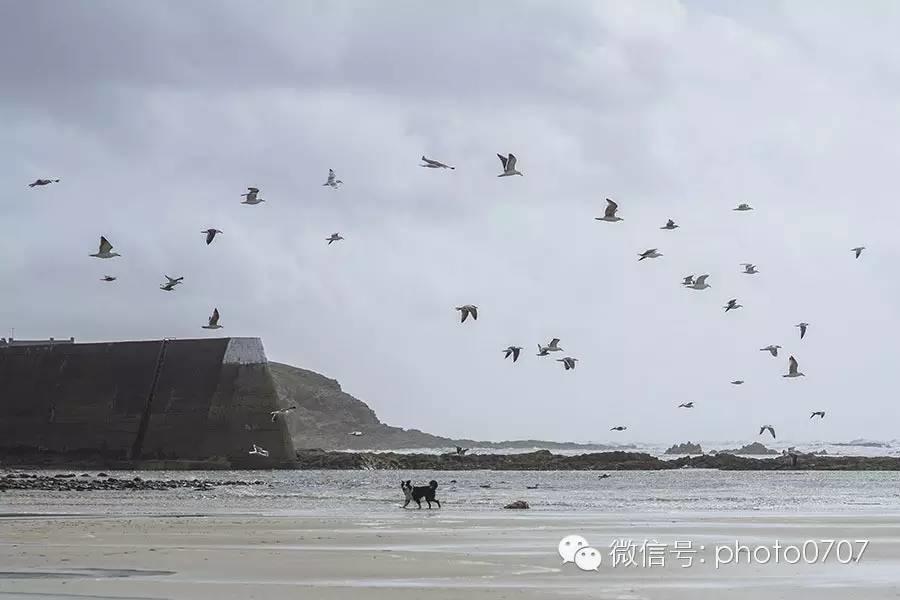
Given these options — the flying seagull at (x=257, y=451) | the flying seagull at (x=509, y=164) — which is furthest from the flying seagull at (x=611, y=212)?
the flying seagull at (x=257, y=451)

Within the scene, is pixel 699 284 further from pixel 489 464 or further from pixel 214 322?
pixel 489 464

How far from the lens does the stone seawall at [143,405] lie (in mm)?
60281

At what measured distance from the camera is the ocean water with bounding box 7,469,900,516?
27516 millimetres

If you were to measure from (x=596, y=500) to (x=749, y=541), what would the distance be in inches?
598

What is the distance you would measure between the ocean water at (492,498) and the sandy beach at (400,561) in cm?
462

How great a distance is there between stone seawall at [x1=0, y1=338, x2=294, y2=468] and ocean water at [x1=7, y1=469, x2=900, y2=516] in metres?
13.0

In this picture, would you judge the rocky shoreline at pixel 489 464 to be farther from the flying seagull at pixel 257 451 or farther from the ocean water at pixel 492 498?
the ocean water at pixel 492 498

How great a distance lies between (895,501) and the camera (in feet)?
108

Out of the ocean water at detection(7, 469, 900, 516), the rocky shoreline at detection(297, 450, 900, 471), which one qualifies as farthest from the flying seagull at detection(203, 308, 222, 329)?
the rocky shoreline at detection(297, 450, 900, 471)

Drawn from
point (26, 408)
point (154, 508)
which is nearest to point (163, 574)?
point (154, 508)

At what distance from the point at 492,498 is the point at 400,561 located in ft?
63.4

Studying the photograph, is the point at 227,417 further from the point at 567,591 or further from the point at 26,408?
the point at 567,591

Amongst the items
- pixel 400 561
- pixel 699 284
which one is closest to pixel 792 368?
pixel 699 284

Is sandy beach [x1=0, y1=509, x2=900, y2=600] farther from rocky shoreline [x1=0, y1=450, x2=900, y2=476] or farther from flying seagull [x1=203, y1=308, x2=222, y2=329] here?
rocky shoreline [x1=0, y1=450, x2=900, y2=476]
